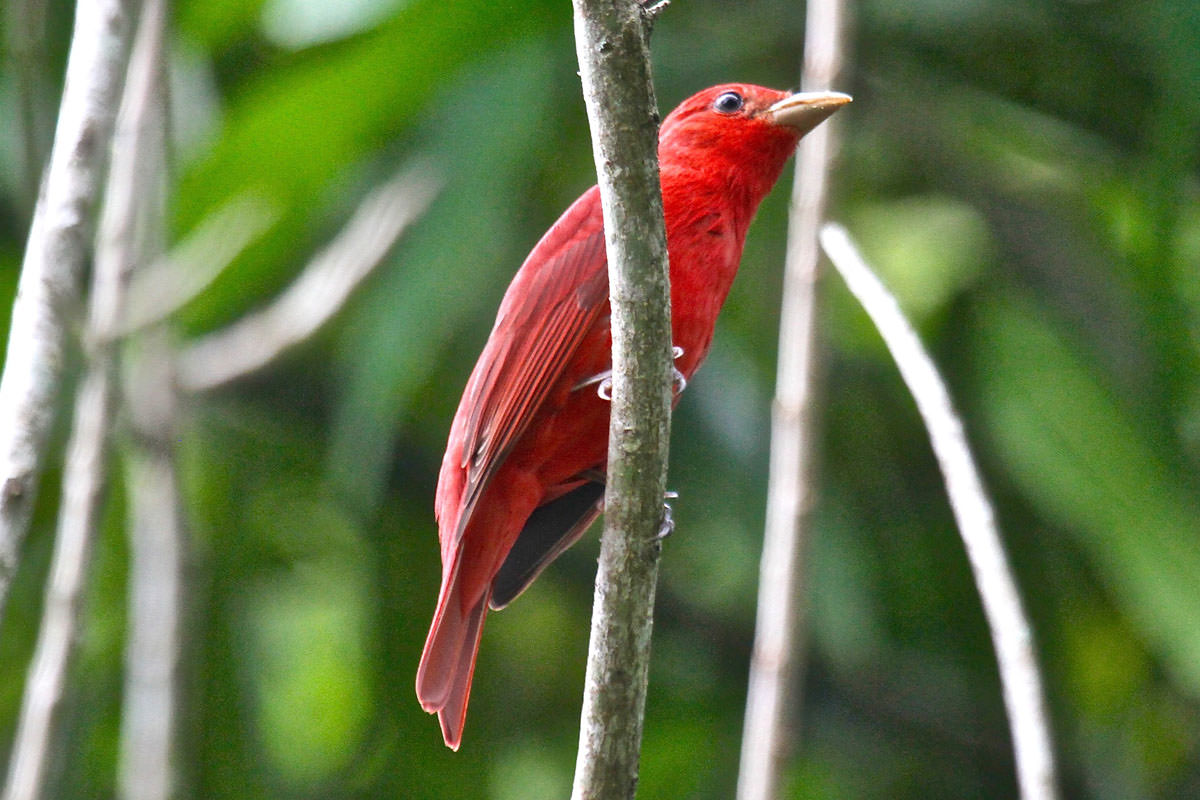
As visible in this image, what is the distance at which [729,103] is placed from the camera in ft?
13.0

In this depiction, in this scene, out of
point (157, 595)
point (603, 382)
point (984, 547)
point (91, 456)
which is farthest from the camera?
point (603, 382)

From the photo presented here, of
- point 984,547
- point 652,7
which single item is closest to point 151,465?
point 652,7

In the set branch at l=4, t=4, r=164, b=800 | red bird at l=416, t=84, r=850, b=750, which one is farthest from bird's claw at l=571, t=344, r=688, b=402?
branch at l=4, t=4, r=164, b=800

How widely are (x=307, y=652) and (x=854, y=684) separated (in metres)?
2.16

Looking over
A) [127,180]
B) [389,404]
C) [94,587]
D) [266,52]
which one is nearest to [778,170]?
[389,404]

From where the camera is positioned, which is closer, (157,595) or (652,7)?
(652,7)

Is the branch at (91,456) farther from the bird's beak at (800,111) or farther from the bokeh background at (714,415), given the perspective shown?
the bokeh background at (714,415)

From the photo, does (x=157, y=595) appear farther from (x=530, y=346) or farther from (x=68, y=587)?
(x=530, y=346)

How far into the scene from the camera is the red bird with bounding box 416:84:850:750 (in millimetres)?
3328

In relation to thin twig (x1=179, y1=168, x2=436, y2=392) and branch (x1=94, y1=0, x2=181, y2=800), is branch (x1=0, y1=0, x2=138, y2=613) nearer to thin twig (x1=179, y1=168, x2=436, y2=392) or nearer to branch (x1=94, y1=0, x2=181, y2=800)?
branch (x1=94, y1=0, x2=181, y2=800)

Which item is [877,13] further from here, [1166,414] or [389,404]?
[389,404]

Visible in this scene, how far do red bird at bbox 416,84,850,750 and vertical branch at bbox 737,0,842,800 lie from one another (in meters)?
0.56

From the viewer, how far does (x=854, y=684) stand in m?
4.95

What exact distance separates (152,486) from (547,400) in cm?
104
